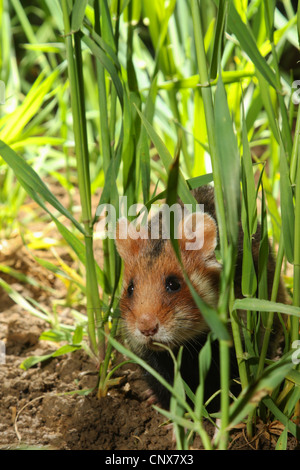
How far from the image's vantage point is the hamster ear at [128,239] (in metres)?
2.09

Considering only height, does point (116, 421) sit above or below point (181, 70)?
below

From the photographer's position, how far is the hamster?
1.86 m

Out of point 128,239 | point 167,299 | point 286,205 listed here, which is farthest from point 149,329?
point 286,205

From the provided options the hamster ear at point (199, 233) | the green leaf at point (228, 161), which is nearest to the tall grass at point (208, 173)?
the green leaf at point (228, 161)

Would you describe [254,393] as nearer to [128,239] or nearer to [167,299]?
[167,299]

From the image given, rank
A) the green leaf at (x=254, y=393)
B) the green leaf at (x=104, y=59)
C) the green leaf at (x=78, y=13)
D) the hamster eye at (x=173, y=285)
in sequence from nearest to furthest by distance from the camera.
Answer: the green leaf at (x=254, y=393) < the green leaf at (x=78, y=13) < the green leaf at (x=104, y=59) < the hamster eye at (x=173, y=285)

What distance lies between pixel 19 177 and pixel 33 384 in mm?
838

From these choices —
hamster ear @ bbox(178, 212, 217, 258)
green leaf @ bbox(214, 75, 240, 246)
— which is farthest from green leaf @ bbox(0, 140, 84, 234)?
green leaf @ bbox(214, 75, 240, 246)

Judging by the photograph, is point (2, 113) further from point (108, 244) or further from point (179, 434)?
point (179, 434)

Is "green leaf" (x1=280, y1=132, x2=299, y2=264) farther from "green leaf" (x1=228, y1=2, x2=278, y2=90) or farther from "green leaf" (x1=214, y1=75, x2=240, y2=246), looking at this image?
"green leaf" (x1=214, y1=75, x2=240, y2=246)

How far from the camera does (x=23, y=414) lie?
81.4 inches

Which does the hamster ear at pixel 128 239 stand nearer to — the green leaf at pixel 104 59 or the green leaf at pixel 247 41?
the green leaf at pixel 104 59

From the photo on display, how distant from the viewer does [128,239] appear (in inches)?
83.1

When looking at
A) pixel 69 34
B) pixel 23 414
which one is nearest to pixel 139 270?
pixel 23 414
